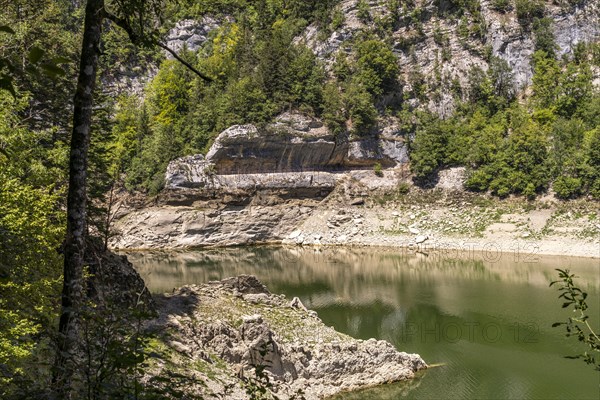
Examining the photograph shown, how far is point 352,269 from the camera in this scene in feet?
163

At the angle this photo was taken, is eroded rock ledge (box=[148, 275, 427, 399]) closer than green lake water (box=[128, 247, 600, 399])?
Yes

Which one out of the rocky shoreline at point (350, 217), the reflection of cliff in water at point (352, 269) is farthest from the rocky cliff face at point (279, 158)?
the reflection of cliff in water at point (352, 269)

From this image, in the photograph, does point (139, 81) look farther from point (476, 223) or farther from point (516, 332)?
point (516, 332)

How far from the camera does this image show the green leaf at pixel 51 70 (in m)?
2.67

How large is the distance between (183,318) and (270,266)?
3315cm

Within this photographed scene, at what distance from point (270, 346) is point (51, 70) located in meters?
17.2

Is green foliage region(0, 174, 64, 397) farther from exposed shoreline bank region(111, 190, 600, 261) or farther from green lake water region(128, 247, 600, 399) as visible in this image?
exposed shoreline bank region(111, 190, 600, 261)

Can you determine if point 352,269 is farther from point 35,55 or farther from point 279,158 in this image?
point 35,55

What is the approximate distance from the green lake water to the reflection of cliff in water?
95 mm

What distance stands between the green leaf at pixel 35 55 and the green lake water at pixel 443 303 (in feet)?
17.1

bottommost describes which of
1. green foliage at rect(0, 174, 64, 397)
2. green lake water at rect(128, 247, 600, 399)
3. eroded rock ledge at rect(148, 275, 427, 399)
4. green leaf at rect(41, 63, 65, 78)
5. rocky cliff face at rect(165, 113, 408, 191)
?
green lake water at rect(128, 247, 600, 399)

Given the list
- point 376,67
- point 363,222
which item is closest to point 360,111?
point 376,67

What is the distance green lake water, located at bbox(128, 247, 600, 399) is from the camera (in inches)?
863

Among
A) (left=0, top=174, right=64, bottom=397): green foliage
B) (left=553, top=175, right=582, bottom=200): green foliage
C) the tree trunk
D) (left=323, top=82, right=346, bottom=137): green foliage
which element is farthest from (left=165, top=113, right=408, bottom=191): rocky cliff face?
the tree trunk
